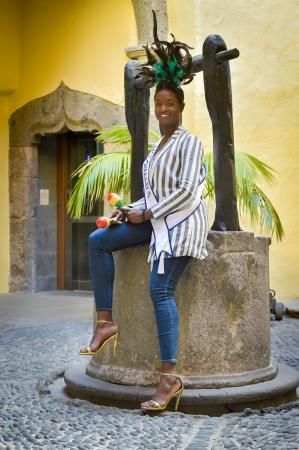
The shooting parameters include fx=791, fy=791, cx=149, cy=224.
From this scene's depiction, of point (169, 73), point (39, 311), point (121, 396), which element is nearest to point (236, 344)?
point (121, 396)

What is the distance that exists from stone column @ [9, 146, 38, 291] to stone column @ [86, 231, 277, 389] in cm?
638

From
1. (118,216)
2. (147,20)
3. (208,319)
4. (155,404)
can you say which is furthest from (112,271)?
(147,20)

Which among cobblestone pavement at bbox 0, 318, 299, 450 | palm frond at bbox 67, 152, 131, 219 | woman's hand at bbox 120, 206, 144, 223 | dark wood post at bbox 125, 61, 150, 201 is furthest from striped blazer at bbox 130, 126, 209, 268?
palm frond at bbox 67, 152, 131, 219

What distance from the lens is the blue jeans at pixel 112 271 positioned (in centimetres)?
380

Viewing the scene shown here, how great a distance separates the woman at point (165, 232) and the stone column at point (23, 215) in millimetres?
6522

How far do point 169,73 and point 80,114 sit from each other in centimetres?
599

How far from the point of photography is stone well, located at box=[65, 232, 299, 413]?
4.01 meters

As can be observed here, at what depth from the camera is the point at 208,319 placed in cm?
404

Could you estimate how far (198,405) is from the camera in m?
3.86

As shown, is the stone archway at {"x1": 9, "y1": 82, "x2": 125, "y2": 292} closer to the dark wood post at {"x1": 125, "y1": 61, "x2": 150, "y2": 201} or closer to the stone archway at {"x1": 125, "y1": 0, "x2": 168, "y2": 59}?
the stone archway at {"x1": 125, "y1": 0, "x2": 168, "y2": 59}

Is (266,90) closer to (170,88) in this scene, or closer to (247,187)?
(247,187)

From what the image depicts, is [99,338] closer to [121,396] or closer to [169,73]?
[121,396]

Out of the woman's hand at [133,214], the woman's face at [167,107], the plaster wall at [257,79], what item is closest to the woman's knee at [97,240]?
the woman's hand at [133,214]

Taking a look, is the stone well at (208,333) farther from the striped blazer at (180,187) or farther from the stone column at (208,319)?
the striped blazer at (180,187)
